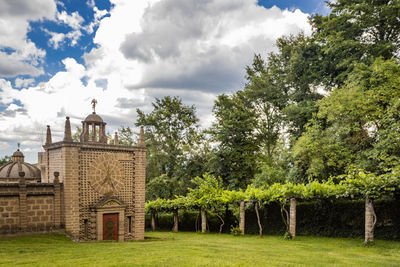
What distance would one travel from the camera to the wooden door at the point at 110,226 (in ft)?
63.9

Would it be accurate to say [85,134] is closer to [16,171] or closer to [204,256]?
[16,171]

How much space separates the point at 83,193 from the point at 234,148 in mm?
16684

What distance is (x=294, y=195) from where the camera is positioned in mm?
17844

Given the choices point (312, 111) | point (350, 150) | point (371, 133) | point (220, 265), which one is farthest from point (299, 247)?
point (312, 111)

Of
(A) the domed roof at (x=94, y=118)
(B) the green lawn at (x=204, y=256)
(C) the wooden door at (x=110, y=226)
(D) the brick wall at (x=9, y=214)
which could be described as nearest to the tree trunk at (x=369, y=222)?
(B) the green lawn at (x=204, y=256)

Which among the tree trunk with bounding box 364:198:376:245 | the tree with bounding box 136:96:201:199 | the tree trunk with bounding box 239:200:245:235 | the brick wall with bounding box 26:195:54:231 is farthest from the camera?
the tree with bounding box 136:96:201:199

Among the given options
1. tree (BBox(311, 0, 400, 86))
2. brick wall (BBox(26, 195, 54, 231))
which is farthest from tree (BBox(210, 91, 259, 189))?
brick wall (BBox(26, 195, 54, 231))

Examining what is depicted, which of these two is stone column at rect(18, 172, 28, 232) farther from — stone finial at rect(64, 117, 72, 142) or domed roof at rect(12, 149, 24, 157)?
domed roof at rect(12, 149, 24, 157)

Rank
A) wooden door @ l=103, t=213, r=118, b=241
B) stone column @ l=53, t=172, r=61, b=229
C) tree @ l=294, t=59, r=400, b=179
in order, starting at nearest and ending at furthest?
stone column @ l=53, t=172, r=61, b=229 < tree @ l=294, t=59, r=400, b=179 < wooden door @ l=103, t=213, r=118, b=241

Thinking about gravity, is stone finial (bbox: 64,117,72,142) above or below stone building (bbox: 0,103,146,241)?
above

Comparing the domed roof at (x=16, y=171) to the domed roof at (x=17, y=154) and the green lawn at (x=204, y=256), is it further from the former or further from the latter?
the green lawn at (x=204, y=256)

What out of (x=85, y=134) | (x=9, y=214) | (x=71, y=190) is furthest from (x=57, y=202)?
(x=85, y=134)

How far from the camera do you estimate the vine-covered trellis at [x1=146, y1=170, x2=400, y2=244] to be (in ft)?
46.7

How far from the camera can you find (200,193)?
24.2 meters
